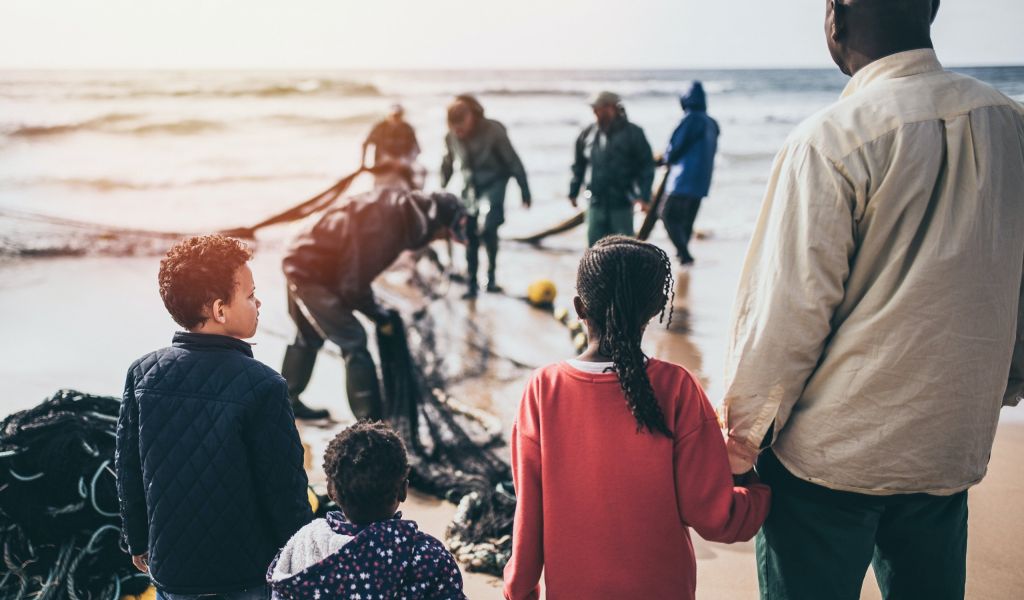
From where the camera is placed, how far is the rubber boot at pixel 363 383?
13.9ft

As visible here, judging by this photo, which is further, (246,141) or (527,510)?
(246,141)

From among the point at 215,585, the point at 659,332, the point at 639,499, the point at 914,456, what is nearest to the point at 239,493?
the point at 215,585

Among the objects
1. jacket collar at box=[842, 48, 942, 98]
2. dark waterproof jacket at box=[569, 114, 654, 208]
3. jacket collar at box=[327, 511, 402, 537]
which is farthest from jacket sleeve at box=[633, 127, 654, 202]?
jacket collar at box=[327, 511, 402, 537]

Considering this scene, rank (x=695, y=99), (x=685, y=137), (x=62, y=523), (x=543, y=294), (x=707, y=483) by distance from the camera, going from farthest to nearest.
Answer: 1. (x=685, y=137)
2. (x=695, y=99)
3. (x=543, y=294)
4. (x=62, y=523)
5. (x=707, y=483)

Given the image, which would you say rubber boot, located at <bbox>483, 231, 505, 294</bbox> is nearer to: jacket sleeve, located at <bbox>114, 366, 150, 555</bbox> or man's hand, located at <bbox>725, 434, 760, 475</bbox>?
jacket sleeve, located at <bbox>114, 366, 150, 555</bbox>

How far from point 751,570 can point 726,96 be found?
1468 inches

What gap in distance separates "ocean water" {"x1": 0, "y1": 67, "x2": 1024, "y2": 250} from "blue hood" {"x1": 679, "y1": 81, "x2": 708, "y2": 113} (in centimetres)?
484

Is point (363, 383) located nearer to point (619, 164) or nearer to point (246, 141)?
point (619, 164)

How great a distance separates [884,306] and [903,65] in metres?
0.50

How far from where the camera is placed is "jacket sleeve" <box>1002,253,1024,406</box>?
1828mm

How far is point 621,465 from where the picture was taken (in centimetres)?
174

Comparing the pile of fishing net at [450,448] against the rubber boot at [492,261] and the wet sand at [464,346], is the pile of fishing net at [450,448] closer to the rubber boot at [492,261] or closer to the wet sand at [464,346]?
the wet sand at [464,346]

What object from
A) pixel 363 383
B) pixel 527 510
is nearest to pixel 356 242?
pixel 363 383

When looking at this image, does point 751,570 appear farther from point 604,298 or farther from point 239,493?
point 239,493
